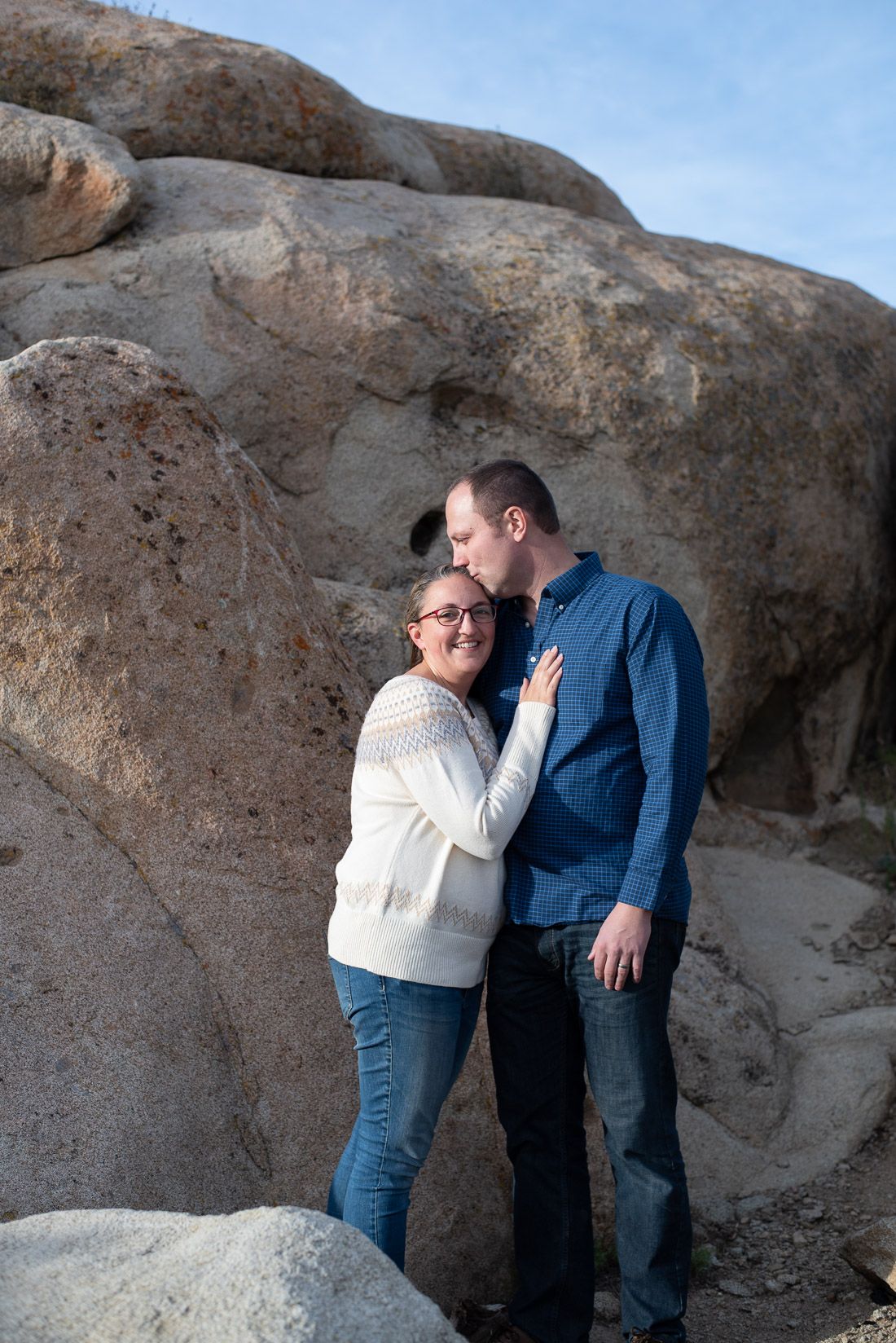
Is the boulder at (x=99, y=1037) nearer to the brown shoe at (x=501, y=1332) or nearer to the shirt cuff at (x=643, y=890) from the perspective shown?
the brown shoe at (x=501, y=1332)

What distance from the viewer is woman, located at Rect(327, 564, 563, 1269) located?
8.91 ft

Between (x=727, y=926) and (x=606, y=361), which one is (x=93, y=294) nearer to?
(x=606, y=361)

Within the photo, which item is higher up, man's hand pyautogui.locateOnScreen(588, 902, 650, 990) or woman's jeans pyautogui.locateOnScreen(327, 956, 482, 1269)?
man's hand pyautogui.locateOnScreen(588, 902, 650, 990)

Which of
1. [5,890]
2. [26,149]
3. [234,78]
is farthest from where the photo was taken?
[234,78]

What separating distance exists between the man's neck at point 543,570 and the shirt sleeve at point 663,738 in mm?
274

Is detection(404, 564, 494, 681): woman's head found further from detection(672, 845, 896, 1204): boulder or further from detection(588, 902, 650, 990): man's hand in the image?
detection(672, 845, 896, 1204): boulder

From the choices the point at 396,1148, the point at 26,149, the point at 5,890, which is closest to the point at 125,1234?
the point at 396,1148

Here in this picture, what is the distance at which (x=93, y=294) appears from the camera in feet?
18.4

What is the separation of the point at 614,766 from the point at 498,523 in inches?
24.9

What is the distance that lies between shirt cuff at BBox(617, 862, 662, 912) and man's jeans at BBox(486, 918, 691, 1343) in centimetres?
13

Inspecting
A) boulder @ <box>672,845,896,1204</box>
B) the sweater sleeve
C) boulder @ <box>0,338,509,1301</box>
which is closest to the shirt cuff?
the sweater sleeve

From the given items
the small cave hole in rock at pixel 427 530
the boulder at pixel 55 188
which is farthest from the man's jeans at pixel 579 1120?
the boulder at pixel 55 188

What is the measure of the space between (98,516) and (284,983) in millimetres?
1351

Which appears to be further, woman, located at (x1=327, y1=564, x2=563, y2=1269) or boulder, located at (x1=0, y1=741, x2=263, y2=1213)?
boulder, located at (x1=0, y1=741, x2=263, y2=1213)
